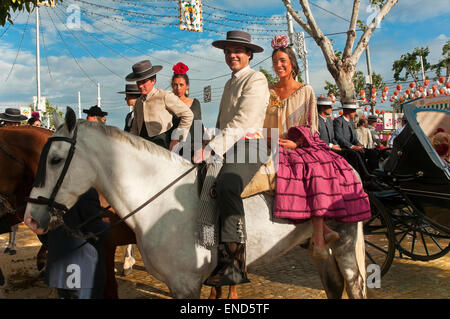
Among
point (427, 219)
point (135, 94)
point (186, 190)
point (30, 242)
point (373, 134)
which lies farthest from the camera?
point (373, 134)

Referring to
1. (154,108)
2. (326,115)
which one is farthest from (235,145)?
(326,115)

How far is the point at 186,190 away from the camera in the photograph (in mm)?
2867

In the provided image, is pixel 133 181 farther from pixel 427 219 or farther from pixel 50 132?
pixel 427 219

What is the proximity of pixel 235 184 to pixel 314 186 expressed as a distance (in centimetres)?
76

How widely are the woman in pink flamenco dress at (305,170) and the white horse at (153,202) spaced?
190 mm

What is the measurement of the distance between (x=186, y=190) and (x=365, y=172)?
2.98 metres

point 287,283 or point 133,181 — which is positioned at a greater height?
point 133,181

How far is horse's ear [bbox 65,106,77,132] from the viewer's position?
2.58 m

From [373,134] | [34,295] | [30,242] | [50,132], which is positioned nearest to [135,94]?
[50,132]

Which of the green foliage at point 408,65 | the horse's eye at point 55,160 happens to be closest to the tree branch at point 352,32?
the horse's eye at point 55,160

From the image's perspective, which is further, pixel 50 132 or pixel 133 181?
pixel 50 132

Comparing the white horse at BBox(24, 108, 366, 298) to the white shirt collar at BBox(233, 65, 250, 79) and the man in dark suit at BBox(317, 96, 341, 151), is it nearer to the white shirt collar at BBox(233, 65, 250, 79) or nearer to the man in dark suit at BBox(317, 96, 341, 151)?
the white shirt collar at BBox(233, 65, 250, 79)

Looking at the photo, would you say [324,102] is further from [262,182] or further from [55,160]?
[55,160]

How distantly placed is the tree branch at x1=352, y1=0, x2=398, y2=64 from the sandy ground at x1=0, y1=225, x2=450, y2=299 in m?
8.09
